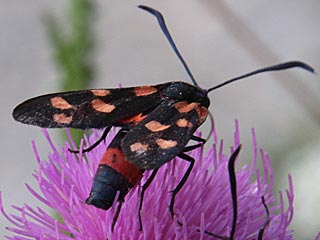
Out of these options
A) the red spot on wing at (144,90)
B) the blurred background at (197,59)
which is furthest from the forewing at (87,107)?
the blurred background at (197,59)

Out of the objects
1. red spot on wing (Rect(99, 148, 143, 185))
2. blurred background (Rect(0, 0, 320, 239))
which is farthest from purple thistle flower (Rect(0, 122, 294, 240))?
blurred background (Rect(0, 0, 320, 239))

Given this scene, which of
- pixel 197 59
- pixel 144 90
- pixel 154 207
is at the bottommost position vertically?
pixel 154 207

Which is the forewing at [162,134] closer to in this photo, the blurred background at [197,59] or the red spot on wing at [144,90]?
the red spot on wing at [144,90]

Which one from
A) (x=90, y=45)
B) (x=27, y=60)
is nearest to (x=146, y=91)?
(x=90, y=45)

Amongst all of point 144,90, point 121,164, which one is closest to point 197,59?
point 144,90

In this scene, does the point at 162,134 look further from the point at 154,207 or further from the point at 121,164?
the point at 154,207

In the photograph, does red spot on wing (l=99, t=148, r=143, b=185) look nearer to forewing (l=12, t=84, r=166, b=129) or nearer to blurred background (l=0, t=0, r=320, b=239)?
forewing (l=12, t=84, r=166, b=129)
